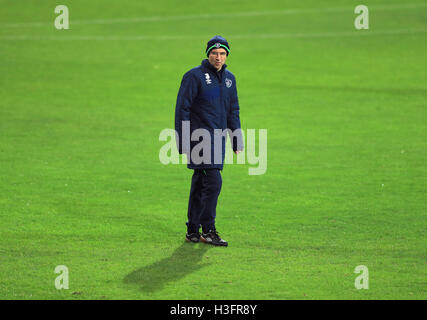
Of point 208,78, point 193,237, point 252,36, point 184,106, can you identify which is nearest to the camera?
point 184,106

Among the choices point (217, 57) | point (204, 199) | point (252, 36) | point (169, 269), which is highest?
point (252, 36)

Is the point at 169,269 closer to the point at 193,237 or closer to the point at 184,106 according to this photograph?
the point at 193,237

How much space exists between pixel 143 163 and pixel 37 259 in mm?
5160

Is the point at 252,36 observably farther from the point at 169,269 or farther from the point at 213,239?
the point at 169,269

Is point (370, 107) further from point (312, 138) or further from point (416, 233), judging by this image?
point (416, 233)

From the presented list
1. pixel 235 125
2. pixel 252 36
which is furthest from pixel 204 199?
pixel 252 36

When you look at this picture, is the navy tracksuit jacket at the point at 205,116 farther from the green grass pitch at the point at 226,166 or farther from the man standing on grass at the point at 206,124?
the green grass pitch at the point at 226,166

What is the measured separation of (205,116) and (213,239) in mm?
1450

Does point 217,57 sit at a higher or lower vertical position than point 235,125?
higher

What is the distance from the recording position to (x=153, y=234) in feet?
30.8

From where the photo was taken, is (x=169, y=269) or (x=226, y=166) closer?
(x=169, y=269)

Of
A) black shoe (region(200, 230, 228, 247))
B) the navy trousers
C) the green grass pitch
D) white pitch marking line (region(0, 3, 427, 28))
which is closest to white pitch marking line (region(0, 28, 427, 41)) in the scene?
the green grass pitch

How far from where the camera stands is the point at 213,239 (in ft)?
29.3

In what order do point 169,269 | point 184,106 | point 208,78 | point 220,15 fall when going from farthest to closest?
point 220,15, point 208,78, point 184,106, point 169,269
